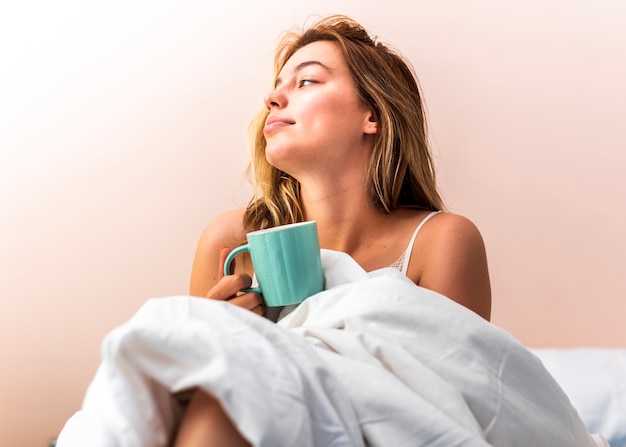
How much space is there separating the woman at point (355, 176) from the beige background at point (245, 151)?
0.50 m

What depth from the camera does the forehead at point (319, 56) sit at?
153 centimetres

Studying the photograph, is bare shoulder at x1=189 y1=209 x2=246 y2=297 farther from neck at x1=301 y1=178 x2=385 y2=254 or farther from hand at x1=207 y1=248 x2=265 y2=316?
hand at x1=207 y1=248 x2=265 y2=316

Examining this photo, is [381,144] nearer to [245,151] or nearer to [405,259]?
[405,259]

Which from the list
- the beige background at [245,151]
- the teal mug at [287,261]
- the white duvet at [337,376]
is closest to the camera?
the white duvet at [337,376]

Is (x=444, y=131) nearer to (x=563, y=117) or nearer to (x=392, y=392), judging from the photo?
(x=563, y=117)

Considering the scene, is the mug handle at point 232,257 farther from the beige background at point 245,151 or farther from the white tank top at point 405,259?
the beige background at point 245,151

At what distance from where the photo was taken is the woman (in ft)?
4.69

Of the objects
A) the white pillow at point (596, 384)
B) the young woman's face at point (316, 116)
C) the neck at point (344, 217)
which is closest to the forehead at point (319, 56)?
the young woman's face at point (316, 116)

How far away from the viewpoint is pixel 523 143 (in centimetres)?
211

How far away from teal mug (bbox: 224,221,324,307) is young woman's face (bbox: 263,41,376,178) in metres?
0.36

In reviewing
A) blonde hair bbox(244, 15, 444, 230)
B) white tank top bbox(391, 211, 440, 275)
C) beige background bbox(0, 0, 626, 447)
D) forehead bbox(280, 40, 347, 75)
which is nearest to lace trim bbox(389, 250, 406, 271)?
white tank top bbox(391, 211, 440, 275)

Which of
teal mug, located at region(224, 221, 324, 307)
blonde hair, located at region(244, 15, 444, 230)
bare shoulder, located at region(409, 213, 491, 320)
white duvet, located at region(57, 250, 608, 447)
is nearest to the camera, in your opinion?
white duvet, located at region(57, 250, 608, 447)

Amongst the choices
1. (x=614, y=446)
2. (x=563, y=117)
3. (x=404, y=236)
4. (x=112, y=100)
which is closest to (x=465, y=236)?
(x=404, y=236)

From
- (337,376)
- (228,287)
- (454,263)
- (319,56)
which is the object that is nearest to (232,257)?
(228,287)
